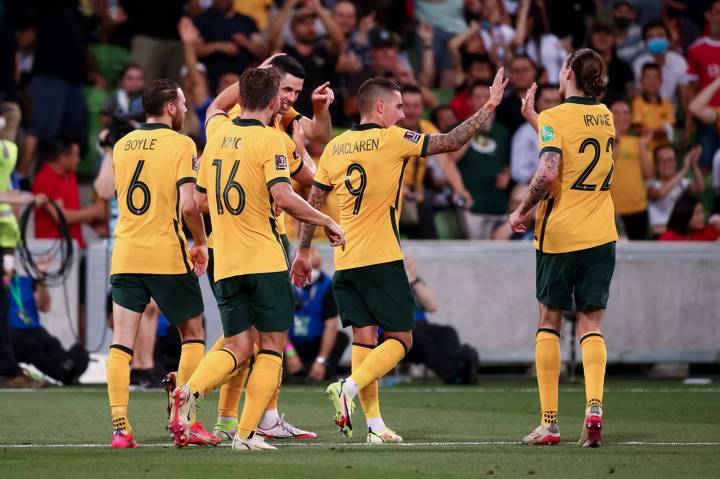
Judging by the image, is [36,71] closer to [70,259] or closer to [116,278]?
[70,259]

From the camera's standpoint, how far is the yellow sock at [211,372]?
902 cm

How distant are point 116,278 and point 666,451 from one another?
148 inches

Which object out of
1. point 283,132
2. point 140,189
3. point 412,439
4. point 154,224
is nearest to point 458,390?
point 412,439

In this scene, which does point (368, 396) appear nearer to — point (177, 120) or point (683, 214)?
point (177, 120)

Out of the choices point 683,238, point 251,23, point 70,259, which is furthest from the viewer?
point 251,23

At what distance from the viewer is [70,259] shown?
15.7 metres

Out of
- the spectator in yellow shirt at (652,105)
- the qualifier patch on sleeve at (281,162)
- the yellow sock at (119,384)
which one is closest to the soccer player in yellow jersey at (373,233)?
the qualifier patch on sleeve at (281,162)

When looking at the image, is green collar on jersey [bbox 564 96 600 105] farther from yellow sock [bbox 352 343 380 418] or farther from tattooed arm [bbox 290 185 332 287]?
yellow sock [bbox 352 343 380 418]

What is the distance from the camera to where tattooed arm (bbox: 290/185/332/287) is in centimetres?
974

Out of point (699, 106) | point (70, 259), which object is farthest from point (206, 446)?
point (699, 106)

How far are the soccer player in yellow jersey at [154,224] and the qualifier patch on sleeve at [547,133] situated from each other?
231cm

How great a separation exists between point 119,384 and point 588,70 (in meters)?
3.72

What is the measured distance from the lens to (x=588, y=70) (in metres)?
9.67

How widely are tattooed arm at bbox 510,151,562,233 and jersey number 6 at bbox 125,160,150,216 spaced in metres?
2.43
